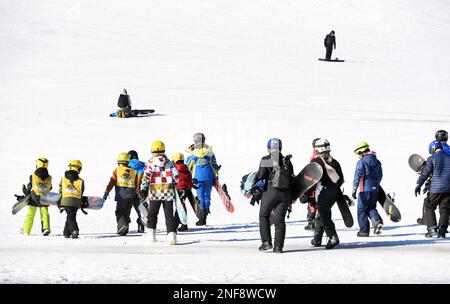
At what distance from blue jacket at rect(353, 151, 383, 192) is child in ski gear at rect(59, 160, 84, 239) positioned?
4115 mm

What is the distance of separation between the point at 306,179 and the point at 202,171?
14.3ft

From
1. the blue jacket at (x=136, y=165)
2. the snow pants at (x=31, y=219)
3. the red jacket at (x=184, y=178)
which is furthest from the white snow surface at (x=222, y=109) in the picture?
the blue jacket at (x=136, y=165)

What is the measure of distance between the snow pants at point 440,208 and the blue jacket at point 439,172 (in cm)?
10

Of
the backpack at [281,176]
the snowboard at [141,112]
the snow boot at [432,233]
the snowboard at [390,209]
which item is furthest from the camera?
the snowboard at [141,112]

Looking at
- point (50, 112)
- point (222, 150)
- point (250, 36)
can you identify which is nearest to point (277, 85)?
point (50, 112)

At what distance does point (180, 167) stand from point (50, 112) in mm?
16628

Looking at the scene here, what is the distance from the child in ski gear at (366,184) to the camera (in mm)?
14047

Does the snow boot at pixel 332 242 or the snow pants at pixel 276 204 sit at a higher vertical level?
the snow pants at pixel 276 204

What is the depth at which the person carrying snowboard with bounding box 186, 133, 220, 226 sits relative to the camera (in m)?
16.1

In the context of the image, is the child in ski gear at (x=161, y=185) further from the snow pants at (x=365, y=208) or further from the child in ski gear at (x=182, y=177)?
the snow pants at (x=365, y=208)

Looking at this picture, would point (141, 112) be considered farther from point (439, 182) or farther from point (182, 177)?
point (439, 182)

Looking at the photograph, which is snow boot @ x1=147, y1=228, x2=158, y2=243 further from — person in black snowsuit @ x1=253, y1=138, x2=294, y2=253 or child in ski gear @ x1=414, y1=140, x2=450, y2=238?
child in ski gear @ x1=414, y1=140, x2=450, y2=238
